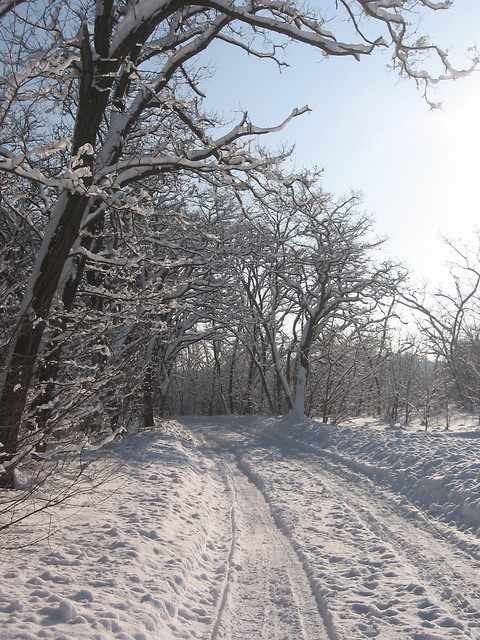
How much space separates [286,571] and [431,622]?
162 centimetres

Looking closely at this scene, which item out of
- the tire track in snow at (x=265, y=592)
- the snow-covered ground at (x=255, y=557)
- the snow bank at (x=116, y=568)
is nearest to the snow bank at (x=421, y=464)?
the snow-covered ground at (x=255, y=557)

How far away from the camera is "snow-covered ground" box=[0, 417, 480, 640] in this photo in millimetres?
3879

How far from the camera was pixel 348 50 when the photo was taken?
636 centimetres

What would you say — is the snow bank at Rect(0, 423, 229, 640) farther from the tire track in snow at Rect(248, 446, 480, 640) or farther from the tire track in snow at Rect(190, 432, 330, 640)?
the tire track in snow at Rect(248, 446, 480, 640)

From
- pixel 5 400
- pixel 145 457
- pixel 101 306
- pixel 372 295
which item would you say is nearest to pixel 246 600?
pixel 5 400

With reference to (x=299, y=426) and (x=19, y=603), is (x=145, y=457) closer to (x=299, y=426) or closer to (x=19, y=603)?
(x=19, y=603)

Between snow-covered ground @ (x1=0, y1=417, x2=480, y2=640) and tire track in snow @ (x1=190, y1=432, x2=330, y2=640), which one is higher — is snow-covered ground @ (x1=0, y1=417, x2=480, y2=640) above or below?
above

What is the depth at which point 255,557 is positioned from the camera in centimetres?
564

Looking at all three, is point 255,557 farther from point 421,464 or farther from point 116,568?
point 421,464

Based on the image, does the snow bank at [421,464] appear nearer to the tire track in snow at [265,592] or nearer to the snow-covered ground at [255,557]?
the snow-covered ground at [255,557]

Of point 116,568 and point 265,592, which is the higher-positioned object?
point 116,568

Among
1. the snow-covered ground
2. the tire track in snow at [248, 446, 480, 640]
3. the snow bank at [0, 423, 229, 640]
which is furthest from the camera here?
the tire track in snow at [248, 446, 480, 640]

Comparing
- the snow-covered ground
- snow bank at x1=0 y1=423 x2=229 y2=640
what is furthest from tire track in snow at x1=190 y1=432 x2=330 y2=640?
snow bank at x1=0 y1=423 x2=229 y2=640

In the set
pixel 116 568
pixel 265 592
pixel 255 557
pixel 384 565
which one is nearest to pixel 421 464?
pixel 384 565
